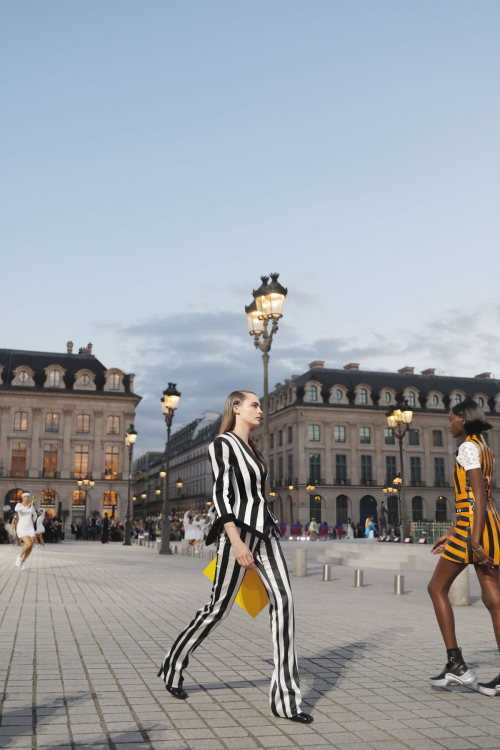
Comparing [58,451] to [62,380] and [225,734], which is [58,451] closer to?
[62,380]

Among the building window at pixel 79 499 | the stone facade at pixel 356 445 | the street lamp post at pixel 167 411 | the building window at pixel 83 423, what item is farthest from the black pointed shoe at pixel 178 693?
the stone facade at pixel 356 445

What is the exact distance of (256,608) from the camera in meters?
4.71

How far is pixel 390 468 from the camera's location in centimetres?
7706

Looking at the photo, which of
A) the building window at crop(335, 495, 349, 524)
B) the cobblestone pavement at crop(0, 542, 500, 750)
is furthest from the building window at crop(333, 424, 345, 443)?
the cobblestone pavement at crop(0, 542, 500, 750)

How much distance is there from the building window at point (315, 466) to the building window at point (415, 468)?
10575 mm

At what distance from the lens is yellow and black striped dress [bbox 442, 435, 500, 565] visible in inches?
205

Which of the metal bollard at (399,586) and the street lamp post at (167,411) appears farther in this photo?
the street lamp post at (167,411)

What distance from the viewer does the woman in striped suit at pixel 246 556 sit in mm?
4520

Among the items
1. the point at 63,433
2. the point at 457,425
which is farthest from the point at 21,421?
the point at 457,425

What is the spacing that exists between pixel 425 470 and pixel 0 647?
74.1 meters

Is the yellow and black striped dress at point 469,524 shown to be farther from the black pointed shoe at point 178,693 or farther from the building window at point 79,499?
the building window at point 79,499

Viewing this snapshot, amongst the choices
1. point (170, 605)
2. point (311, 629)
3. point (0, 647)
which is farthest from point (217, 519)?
point (170, 605)

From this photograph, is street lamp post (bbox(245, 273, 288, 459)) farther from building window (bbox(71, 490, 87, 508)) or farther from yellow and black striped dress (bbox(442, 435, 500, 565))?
building window (bbox(71, 490, 87, 508))

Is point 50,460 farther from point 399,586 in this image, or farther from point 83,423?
point 399,586
